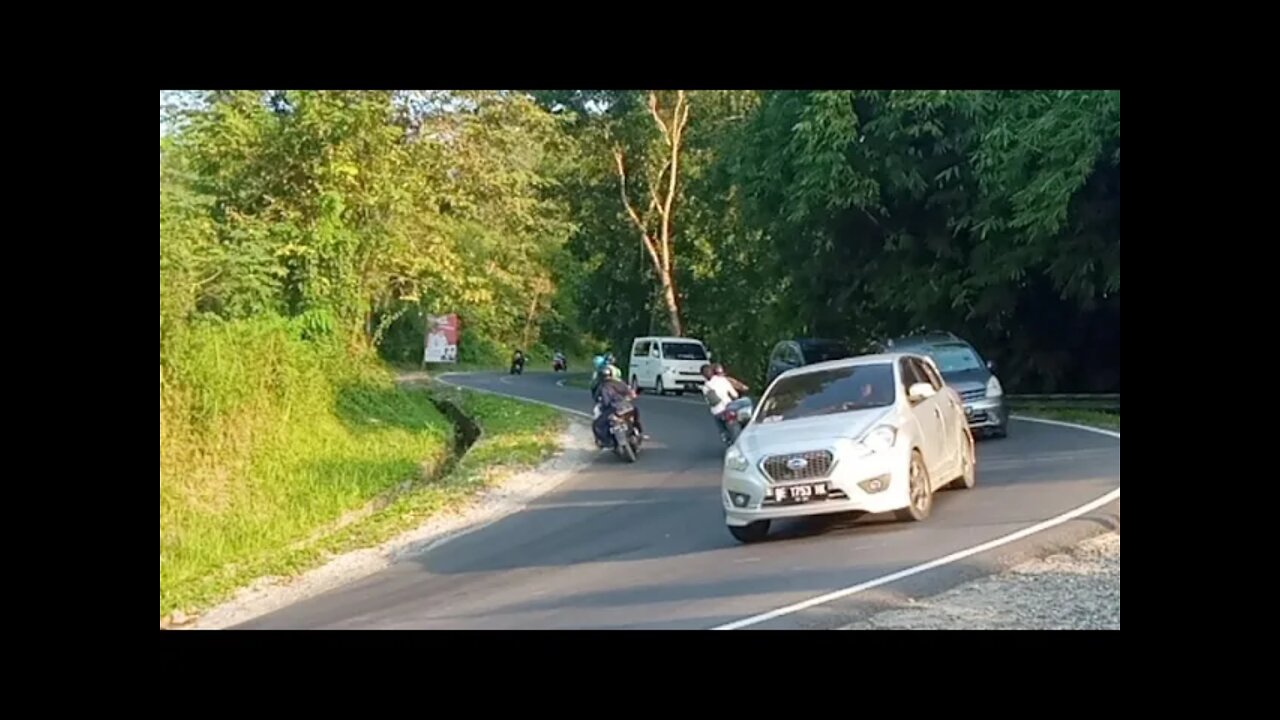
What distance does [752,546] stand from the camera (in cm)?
1062

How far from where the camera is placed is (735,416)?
48.8ft

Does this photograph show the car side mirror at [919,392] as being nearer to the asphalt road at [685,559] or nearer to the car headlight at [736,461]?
the asphalt road at [685,559]

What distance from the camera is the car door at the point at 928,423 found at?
11078mm

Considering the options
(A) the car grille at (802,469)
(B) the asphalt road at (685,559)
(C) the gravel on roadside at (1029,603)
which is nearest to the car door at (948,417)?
(B) the asphalt road at (685,559)

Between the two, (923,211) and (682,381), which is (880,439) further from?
(682,381)

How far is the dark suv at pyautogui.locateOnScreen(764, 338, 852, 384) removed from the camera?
2045cm

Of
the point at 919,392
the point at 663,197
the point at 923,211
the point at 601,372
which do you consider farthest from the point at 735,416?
the point at 663,197

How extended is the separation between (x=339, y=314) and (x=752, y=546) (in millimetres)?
10683

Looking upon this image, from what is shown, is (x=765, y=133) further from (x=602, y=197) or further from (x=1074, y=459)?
(x=1074, y=459)

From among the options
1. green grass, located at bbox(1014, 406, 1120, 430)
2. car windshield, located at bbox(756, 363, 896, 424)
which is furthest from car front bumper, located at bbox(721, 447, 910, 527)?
green grass, located at bbox(1014, 406, 1120, 430)

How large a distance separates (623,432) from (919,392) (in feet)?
18.4

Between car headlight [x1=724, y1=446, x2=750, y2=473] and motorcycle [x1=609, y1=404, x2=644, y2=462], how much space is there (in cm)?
548

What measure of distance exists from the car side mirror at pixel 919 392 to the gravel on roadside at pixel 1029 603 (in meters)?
2.17

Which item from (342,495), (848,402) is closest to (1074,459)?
(848,402)
